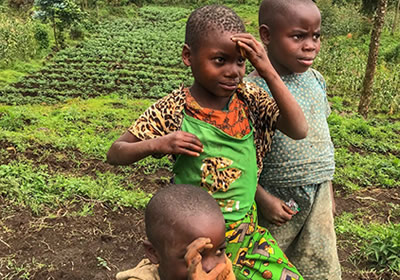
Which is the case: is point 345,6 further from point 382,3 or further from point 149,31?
point 382,3

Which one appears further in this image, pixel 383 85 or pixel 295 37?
pixel 383 85

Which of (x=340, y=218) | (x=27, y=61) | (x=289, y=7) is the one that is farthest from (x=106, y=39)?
(x=289, y=7)

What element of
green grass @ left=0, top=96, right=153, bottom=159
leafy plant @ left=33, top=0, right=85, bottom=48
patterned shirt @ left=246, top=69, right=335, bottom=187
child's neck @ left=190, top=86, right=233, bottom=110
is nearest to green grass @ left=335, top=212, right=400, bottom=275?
patterned shirt @ left=246, top=69, right=335, bottom=187

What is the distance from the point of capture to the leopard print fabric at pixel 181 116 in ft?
5.78

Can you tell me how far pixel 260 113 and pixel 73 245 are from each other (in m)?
2.02

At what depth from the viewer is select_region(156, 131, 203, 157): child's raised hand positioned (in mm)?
1586

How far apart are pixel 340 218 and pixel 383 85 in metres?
7.27

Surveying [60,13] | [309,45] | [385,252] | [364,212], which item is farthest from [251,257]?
[60,13]

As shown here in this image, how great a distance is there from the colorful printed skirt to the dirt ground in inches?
58.1

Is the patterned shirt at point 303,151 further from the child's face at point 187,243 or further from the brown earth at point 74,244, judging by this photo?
the brown earth at point 74,244

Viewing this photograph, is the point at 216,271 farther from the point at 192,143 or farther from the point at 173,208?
the point at 192,143

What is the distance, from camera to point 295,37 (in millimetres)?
1967

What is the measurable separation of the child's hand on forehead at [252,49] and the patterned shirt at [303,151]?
46cm

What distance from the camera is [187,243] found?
1.45 m
